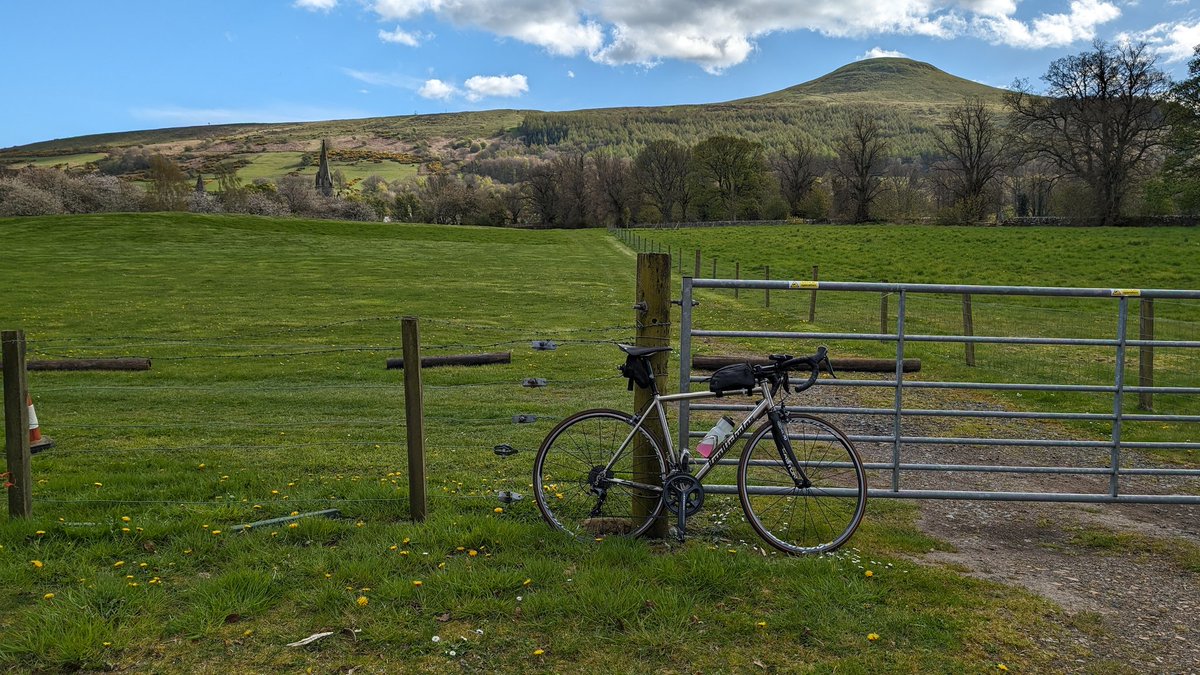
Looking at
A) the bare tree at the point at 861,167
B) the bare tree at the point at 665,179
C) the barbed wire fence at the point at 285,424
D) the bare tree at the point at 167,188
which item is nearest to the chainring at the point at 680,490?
the barbed wire fence at the point at 285,424

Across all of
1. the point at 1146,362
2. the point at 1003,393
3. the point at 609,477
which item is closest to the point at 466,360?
the point at 609,477

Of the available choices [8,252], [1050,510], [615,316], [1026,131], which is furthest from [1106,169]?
[8,252]

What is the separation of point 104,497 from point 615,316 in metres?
18.3

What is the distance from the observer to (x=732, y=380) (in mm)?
5195

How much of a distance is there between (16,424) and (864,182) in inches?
3619

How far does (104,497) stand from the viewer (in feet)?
21.6

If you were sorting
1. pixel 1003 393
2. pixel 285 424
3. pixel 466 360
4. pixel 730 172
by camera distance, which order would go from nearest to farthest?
1. pixel 285 424
2. pixel 1003 393
3. pixel 466 360
4. pixel 730 172

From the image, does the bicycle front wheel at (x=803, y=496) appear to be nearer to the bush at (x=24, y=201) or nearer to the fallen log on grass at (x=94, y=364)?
the fallen log on grass at (x=94, y=364)

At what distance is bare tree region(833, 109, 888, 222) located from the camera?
8794 centimetres

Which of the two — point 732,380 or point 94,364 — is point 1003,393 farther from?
point 94,364

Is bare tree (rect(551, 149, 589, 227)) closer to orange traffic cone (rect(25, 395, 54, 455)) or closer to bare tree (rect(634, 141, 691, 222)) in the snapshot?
bare tree (rect(634, 141, 691, 222))

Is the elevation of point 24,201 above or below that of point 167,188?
below

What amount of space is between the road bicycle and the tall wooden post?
10mm

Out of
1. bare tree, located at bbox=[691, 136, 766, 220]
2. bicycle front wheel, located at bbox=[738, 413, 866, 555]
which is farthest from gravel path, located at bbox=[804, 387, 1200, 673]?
bare tree, located at bbox=[691, 136, 766, 220]
